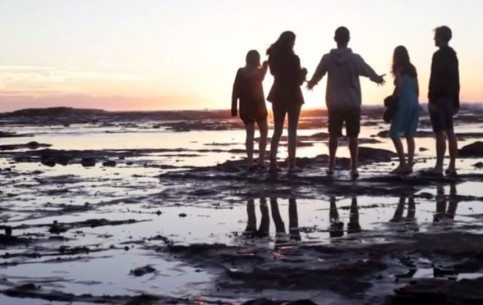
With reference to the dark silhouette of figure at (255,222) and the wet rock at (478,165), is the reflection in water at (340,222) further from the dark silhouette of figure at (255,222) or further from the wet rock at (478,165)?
the wet rock at (478,165)

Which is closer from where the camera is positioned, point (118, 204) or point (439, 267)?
point (439, 267)

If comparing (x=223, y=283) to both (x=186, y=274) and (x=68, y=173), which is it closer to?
(x=186, y=274)

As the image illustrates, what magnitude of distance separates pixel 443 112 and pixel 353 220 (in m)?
5.41

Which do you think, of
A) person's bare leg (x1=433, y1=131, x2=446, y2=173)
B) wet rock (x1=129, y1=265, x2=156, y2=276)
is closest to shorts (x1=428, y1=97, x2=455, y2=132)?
person's bare leg (x1=433, y1=131, x2=446, y2=173)

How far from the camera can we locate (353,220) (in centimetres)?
817

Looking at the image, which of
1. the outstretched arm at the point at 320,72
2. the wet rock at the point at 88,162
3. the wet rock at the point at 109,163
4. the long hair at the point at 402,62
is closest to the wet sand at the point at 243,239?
the outstretched arm at the point at 320,72

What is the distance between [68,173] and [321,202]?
7.29 m

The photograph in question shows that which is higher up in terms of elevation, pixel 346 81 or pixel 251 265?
pixel 346 81

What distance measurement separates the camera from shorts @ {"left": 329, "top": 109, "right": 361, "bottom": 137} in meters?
13.1

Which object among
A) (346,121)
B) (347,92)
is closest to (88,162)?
(346,121)

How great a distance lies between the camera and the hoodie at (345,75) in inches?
510

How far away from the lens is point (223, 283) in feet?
17.4

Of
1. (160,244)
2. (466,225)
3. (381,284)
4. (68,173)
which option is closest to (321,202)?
(466,225)

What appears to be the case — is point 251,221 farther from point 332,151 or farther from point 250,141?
point 250,141
